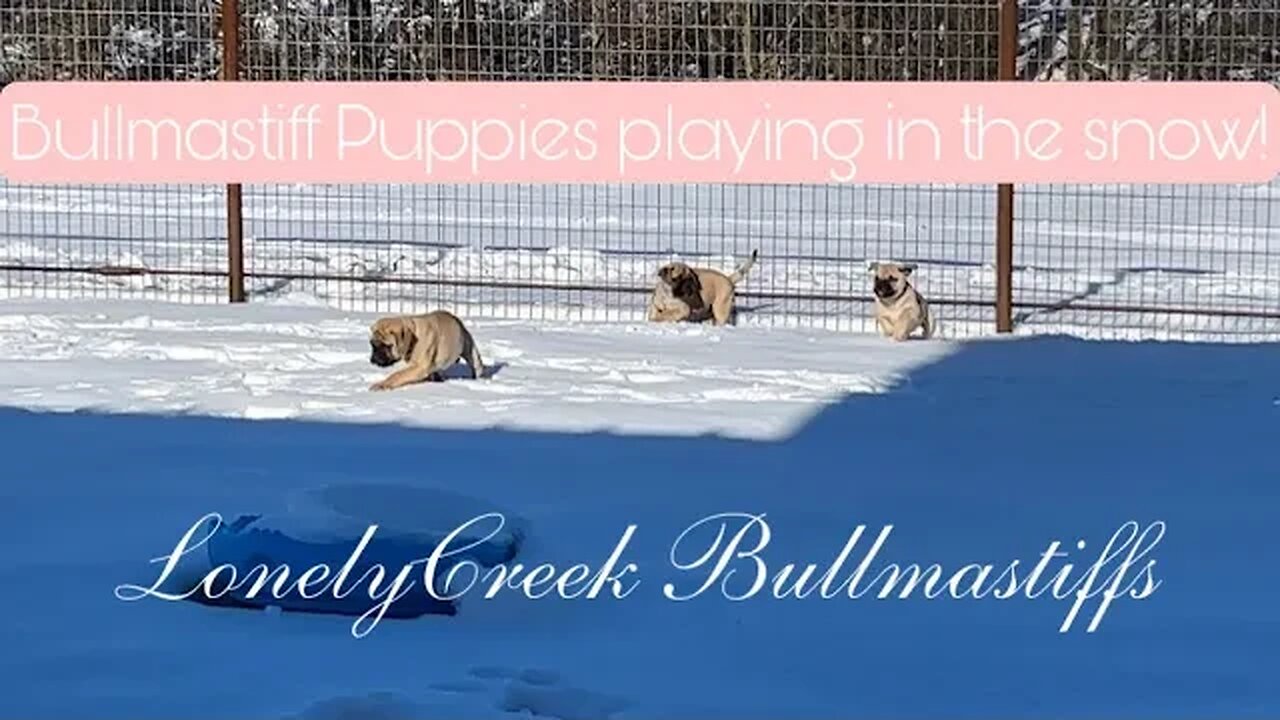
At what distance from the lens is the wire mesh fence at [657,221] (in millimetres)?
Result: 12367

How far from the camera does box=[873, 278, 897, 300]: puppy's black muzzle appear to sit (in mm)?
10609

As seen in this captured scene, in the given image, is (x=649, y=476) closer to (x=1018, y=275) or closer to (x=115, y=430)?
(x=115, y=430)

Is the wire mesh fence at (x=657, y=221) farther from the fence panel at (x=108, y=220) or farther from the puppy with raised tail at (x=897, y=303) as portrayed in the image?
the puppy with raised tail at (x=897, y=303)

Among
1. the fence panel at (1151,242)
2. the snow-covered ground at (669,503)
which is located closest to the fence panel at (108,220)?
the snow-covered ground at (669,503)

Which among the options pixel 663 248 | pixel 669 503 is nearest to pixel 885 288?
pixel 669 503

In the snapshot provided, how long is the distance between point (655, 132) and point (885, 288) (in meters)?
1.75

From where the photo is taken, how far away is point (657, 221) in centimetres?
1694

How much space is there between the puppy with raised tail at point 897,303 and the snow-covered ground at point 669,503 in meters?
0.14

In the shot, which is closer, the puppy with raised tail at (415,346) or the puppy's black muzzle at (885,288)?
the puppy with raised tail at (415,346)

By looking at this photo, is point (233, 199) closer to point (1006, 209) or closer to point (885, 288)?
point (885, 288)

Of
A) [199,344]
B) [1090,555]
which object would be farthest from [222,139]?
[1090,555]

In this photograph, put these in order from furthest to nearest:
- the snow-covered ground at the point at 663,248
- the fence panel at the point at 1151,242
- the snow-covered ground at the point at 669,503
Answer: the snow-covered ground at the point at 663,248
the fence panel at the point at 1151,242
the snow-covered ground at the point at 669,503

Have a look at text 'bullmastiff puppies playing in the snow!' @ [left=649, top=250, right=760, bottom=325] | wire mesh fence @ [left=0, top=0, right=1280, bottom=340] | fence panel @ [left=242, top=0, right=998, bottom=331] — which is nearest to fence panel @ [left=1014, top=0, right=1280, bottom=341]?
wire mesh fence @ [left=0, top=0, right=1280, bottom=340]

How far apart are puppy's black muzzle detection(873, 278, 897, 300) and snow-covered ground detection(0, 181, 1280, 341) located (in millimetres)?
817
